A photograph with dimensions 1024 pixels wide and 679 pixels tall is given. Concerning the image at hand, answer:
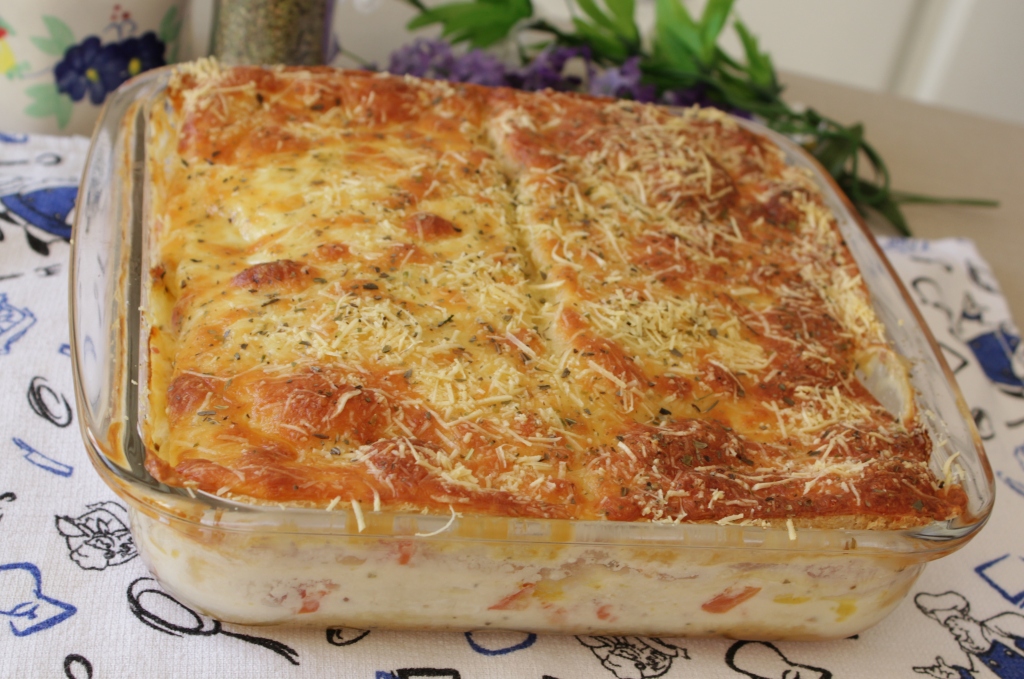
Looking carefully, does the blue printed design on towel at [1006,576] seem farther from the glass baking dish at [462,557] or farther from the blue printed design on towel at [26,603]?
the blue printed design on towel at [26,603]

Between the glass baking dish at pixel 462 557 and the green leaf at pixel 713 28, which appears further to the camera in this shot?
the green leaf at pixel 713 28

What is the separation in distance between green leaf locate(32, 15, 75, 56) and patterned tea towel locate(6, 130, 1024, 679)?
0.44 metres

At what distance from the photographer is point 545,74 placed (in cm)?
276

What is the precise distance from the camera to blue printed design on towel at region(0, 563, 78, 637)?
1.31m

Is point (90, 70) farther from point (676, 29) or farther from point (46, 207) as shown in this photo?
point (676, 29)

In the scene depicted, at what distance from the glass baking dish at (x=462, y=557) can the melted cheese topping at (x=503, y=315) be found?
0.05m

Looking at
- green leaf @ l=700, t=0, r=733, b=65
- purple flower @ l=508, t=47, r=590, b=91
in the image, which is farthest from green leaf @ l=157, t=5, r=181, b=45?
green leaf @ l=700, t=0, r=733, b=65

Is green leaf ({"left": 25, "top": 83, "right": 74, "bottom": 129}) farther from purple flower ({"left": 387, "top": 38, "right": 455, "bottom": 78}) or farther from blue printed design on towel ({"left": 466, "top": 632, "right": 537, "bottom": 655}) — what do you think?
blue printed design on towel ({"left": 466, "top": 632, "right": 537, "bottom": 655})

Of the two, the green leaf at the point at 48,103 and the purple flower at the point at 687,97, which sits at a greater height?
the purple flower at the point at 687,97

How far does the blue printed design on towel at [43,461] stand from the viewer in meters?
1.56

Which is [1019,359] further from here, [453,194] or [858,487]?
[453,194]

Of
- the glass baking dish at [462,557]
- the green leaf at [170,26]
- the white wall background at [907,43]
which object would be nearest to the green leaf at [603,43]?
the green leaf at [170,26]

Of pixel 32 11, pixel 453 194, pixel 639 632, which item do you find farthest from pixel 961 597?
pixel 32 11

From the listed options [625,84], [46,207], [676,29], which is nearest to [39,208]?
[46,207]
